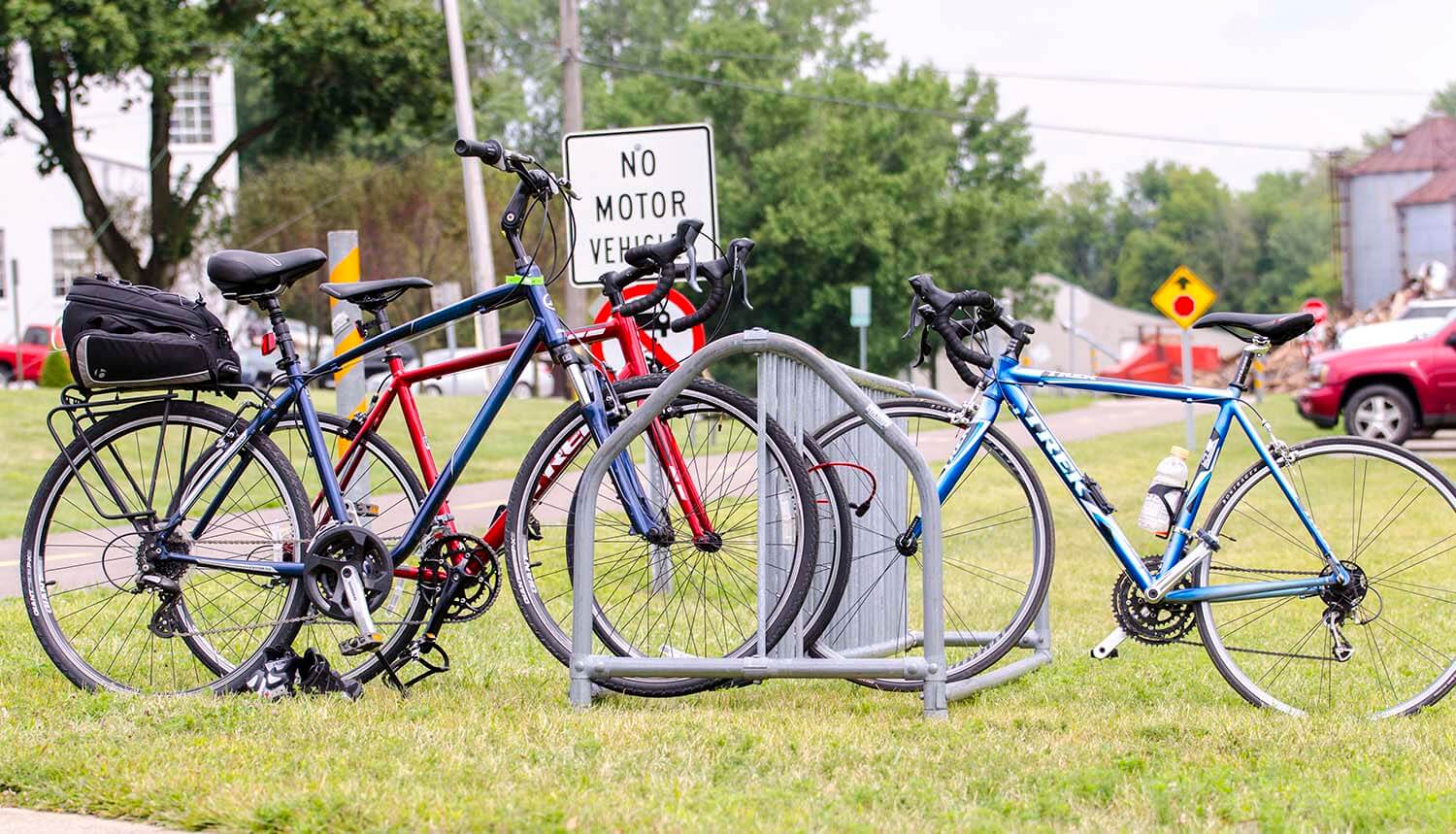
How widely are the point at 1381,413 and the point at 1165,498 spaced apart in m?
15.8

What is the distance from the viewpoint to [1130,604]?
5.55 meters

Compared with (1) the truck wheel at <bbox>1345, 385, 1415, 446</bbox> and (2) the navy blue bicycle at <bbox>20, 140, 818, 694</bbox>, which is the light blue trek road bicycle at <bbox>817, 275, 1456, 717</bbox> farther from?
(1) the truck wheel at <bbox>1345, 385, 1415, 446</bbox>

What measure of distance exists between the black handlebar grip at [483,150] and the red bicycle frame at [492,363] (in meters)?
0.55

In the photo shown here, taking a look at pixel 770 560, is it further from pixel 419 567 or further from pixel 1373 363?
pixel 1373 363


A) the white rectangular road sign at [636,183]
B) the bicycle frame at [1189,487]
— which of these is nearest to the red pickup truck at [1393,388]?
the white rectangular road sign at [636,183]

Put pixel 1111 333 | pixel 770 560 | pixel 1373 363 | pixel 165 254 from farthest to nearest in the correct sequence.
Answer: pixel 1111 333 → pixel 165 254 → pixel 1373 363 → pixel 770 560

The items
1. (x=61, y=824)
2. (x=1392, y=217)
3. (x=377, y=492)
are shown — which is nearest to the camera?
(x=61, y=824)

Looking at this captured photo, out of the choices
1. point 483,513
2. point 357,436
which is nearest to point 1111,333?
point 483,513

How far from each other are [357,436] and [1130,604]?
241 centimetres

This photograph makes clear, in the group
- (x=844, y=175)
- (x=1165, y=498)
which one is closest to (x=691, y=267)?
(x=1165, y=498)

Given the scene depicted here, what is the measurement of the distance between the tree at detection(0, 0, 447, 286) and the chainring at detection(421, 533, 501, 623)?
23.0 meters

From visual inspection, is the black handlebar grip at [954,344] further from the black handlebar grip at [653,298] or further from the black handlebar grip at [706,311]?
the black handlebar grip at [653,298]

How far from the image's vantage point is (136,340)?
5.46 m

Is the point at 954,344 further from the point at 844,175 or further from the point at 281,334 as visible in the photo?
the point at 844,175
